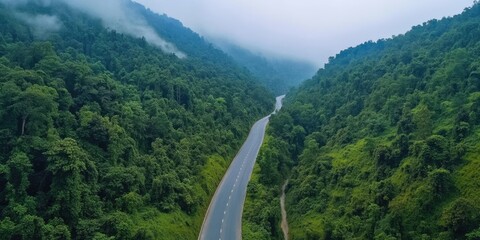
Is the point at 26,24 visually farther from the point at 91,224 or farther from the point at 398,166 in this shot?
the point at 398,166

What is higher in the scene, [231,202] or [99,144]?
[99,144]

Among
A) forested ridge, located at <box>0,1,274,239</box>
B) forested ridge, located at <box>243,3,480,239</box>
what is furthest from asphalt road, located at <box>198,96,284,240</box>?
forested ridge, located at <box>243,3,480,239</box>

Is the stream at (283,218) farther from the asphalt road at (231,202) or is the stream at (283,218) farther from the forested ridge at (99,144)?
the forested ridge at (99,144)

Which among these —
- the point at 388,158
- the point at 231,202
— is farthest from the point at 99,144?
the point at 388,158

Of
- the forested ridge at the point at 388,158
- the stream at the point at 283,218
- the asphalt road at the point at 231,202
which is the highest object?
the forested ridge at the point at 388,158

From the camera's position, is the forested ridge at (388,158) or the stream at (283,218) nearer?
the forested ridge at (388,158)

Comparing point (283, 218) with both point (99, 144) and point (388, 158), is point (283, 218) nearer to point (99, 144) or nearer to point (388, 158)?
point (388, 158)

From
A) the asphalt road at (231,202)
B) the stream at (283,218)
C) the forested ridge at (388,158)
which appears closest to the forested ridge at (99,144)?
the asphalt road at (231,202)
